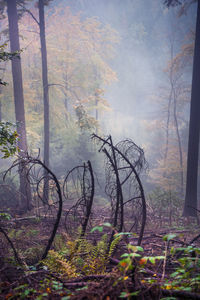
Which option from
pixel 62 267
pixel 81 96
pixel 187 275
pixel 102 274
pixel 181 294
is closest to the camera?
pixel 181 294

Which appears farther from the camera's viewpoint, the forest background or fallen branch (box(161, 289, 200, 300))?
the forest background

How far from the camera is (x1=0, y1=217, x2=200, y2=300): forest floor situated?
1817 mm

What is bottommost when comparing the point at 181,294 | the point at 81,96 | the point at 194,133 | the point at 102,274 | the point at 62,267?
the point at 62,267

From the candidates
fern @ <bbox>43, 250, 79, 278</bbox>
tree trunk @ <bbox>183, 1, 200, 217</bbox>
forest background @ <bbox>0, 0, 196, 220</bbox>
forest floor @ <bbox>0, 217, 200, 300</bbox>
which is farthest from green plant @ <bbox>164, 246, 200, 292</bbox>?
tree trunk @ <bbox>183, 1, 200, 217</bbox>

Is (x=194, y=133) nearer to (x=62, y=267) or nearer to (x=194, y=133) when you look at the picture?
(x=194, y=133)

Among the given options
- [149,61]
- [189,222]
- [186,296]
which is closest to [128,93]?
[149,61]

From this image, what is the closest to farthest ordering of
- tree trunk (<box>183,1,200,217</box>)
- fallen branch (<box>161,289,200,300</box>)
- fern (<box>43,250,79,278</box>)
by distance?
fallen branch (<box>161,289,200,300</box>) → fern (<box>43,250,79,278</box>) → tree trunk (<box>183,1,200,217</box>)

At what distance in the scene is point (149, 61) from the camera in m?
39.2

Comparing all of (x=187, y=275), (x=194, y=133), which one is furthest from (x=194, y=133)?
(x=187, y=275)

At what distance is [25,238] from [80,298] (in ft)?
15.1

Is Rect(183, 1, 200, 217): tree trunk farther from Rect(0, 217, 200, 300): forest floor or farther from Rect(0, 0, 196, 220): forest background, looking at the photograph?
Rect(0, 217, 200, 300): forest floor

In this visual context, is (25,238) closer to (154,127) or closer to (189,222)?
(189,222)

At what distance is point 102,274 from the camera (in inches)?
97.7

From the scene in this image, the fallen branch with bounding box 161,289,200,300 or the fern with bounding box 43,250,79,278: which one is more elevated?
the fallen branch with bounding box 161,289,200,300
